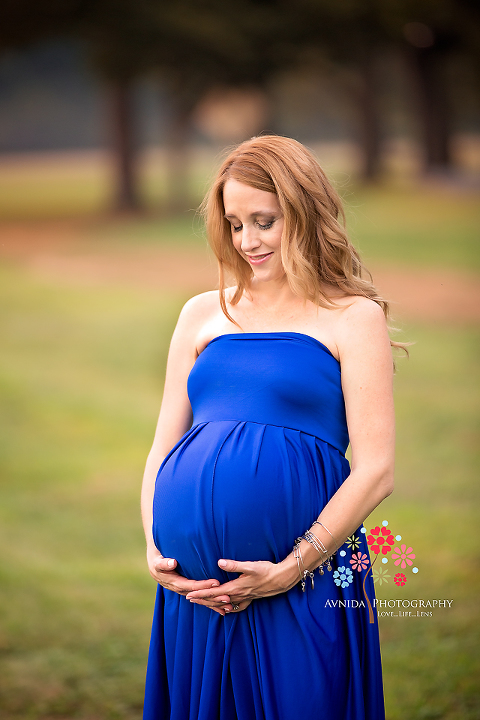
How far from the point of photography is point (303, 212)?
4.99ft

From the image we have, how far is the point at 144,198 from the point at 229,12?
254 centimetres

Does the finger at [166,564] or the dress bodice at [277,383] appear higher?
the dress bodice at [277,383]

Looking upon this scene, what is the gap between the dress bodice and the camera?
4.98 feet

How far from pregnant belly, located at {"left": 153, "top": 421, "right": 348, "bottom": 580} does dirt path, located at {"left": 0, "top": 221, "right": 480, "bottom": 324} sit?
6.71m

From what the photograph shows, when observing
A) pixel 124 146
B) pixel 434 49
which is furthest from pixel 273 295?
pixel 434 49

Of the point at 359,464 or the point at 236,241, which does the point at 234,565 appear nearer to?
the point at 359,464

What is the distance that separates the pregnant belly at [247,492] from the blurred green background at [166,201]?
3.27 meters

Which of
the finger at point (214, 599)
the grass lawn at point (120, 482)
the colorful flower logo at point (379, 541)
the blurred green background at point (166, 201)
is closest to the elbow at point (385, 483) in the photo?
the colorful flower logo at point (379, 541)

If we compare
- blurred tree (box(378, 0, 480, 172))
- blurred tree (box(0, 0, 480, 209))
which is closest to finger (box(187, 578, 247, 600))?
blurred tree (box(0, 0, 480, 209))

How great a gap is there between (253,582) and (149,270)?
7.92 meters

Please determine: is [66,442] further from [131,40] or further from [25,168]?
[131,40]

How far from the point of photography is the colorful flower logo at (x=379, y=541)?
1.71 m

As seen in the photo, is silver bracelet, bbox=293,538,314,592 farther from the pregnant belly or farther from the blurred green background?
the blurred green background

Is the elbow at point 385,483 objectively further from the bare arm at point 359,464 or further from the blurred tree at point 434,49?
the blurred tree at point 434,49
